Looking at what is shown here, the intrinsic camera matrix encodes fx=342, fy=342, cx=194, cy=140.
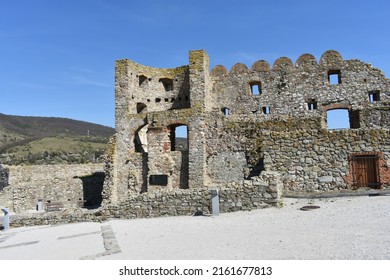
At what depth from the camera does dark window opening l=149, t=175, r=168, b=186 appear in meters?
20.9

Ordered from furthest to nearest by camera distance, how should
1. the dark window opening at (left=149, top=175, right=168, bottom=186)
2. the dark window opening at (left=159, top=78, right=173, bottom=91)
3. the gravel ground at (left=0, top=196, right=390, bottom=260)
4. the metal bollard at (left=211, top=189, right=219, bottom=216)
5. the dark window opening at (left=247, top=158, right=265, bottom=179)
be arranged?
the dark window opening at (left=159, top=78, right=173, bottom=91) < the dark window opening at (left=149, top=175, right=168, bottom=186) < the dark window opening at (left=247, top=158, right=265, bottom=179) < the metal bollard at (left=211, top=189, right=219, bottom=216) < the gravel ground at (left=0, top=196, right=390, bottom=260)

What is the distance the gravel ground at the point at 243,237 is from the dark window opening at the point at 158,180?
7.87 metres

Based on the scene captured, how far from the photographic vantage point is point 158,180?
2103 cm

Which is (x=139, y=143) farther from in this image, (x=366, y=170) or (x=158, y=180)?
(x=366, y=170)

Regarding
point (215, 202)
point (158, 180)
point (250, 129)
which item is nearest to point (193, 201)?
point (215, 202)

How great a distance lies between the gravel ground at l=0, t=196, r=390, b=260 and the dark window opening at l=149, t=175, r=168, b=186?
25.8 ft

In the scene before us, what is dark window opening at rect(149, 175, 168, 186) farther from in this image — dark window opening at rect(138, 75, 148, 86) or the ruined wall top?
dark window opening at rect(138, 75, 148, 86)

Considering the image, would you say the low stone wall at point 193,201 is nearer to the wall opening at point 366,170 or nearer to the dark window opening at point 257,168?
the dark window opening at point 257,168

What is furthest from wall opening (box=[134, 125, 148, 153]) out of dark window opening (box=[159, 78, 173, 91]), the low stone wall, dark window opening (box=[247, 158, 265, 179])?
dark window opening (box=[247, 158, 265, 179])

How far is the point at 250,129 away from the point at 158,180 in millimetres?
6783

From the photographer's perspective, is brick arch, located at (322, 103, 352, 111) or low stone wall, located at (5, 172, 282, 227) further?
brick arch, located at (322, 103, 352, 111)

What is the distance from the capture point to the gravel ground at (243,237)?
682 centimetres

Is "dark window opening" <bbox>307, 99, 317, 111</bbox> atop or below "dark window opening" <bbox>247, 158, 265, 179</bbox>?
atop

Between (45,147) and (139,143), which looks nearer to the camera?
(139,143)
